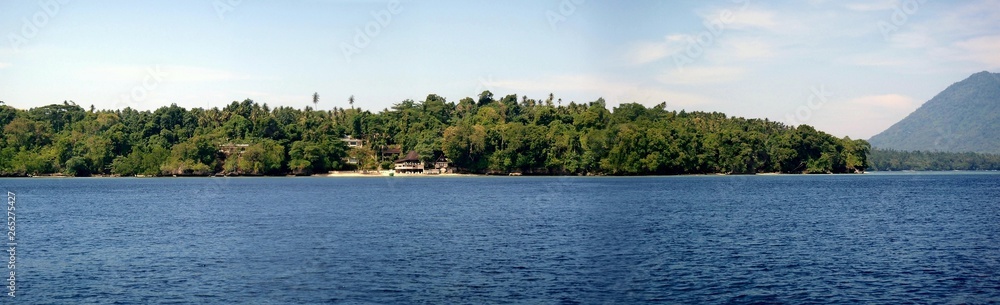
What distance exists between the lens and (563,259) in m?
36.3

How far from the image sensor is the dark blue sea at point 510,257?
28.3 m

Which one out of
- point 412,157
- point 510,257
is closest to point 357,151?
point 412,157

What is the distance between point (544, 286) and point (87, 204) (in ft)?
214

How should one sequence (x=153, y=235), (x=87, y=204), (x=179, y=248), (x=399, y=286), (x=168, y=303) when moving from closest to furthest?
1. (x=168, y=303)
2. (x=399, y=286)
3. (x=179, y=248)
4. (x=153, y=235)
5. (x=87, y=204)

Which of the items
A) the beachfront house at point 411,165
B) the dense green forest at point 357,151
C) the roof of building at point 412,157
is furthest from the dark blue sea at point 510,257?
the roof of building at point 412,157

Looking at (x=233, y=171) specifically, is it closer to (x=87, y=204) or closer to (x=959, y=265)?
(x=87, y=204)

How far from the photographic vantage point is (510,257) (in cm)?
3681

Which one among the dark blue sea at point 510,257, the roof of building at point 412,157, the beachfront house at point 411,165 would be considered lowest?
the dark blue sea at point 510,257

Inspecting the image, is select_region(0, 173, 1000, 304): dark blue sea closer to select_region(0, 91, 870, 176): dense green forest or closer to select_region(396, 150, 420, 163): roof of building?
select_region(0, 91, 870, 176): dense green forest

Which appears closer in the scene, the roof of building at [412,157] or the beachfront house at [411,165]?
the beachfront house at [411,165]

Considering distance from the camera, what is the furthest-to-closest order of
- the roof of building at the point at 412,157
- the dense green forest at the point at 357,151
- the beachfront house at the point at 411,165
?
1. the roof of building at the point at 412,157
2. the beachfront house at the point at 411,165
3. the dense green forest at the point at 357,151

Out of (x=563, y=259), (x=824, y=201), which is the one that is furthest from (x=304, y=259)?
(x=824, y=201)

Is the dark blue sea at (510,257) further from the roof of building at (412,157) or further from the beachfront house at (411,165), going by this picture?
the roof of building at (412,157)

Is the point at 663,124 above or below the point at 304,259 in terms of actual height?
above
